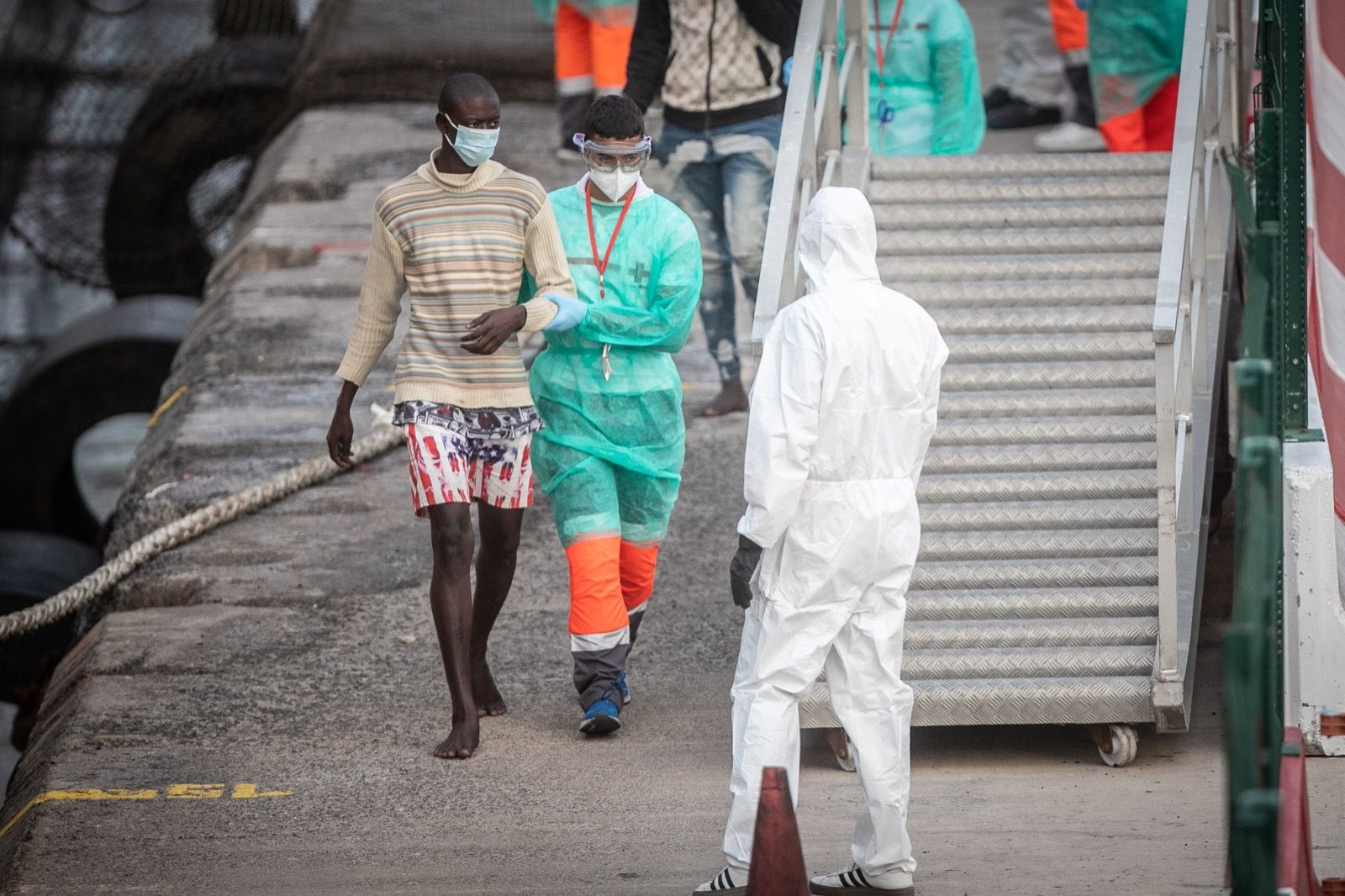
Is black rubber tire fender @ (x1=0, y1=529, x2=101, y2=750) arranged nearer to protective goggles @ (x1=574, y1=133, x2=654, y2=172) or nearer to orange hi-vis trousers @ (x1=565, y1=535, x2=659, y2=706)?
orange hi-vis trousers @ (x1=565, y1=535, x2=659, y2=706)

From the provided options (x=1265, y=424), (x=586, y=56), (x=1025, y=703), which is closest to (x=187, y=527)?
(x=1025, y=703)

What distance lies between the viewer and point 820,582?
4543mm

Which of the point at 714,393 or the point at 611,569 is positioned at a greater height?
the point at 611,569

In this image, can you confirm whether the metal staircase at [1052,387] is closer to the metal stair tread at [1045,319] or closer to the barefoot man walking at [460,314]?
the metal stair tread at [1045,319]

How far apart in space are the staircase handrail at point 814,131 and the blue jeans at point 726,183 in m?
0.35

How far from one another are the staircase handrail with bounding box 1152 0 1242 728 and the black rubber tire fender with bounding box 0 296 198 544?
22.6 ft

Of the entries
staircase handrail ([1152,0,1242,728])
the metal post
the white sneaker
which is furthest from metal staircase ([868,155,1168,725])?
the white sneaker

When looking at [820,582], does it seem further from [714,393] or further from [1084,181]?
[714,393]

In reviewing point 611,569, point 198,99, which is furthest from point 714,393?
point 198,99

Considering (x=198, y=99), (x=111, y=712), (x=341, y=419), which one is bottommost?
(x=198, y=99)

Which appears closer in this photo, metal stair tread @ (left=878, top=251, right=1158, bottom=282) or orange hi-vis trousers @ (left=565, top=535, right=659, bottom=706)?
orange hi-vis trousers @ (left=565, top=535, right=659, bottom=706)

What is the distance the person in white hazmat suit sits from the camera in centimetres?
452

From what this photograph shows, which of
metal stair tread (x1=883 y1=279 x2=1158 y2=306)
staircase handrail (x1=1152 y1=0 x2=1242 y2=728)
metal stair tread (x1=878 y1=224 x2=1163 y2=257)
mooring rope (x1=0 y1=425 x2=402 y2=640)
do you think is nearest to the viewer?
staircase handrail (x1=1152 y1=0 x2=1242 y2=728)

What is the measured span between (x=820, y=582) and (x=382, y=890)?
1.42m
